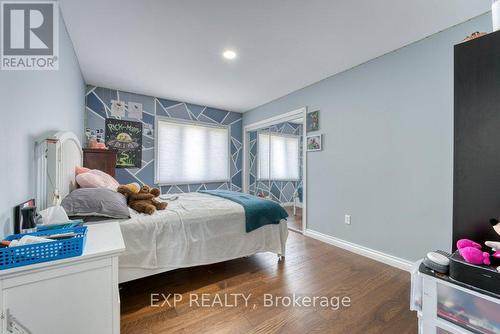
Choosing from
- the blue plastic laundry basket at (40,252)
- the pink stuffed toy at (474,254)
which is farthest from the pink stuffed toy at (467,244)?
the blue plastic laundry basket at (40,252)

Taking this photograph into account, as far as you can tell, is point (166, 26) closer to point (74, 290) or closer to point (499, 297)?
point (74, 290)

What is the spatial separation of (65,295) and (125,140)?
328 cm

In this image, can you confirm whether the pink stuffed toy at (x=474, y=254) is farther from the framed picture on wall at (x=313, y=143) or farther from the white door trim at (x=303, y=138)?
the white door trim at (x=303, y=138)

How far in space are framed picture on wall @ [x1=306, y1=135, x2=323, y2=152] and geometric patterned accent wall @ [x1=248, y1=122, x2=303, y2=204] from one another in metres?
1.87

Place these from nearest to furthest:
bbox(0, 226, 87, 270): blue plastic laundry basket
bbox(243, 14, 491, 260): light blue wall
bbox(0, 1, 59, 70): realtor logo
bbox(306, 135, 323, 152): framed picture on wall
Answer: bbox(0, 226, 87, 270): blue plastic laundry basket
bbox(0, 1, 59, 70): realtor logo
bbox(243, 14, 491, 260): light blue wall
bbox(306, 135, 323, 152): framed picture on wall

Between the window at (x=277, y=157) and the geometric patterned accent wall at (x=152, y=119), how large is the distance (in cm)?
52

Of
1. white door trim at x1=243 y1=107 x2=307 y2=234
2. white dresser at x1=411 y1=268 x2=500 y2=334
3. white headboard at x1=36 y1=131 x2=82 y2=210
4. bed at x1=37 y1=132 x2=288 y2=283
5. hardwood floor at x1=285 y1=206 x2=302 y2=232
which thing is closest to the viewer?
white dresser at x1=411 y1=268 x2=500 y2=334

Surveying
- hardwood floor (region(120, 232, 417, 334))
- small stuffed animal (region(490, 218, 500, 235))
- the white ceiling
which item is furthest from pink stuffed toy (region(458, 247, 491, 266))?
the white ceiling

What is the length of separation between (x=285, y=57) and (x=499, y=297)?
257 centimetres

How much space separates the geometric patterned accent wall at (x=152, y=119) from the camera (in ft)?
11.4

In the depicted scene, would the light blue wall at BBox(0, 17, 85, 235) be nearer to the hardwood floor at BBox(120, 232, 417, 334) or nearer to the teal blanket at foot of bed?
the hardwood floor at BBox(120, 232, 417, 334)

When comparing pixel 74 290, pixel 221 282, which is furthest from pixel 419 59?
pixel 74 290

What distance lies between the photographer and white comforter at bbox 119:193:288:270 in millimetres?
1694

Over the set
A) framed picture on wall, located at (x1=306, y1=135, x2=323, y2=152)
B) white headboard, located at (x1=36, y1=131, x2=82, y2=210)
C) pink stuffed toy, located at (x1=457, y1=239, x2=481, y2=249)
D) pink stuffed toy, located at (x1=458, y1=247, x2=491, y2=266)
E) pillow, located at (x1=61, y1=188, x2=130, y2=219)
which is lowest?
pink stuffed toy, located at (x1=458, y1=247, x2=491, y2=266)
